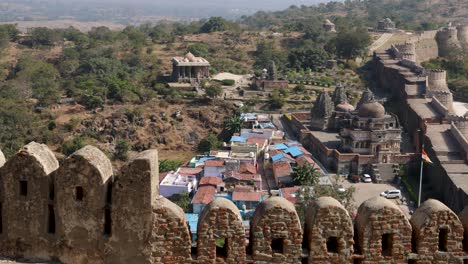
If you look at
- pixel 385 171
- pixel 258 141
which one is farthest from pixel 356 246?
pixel 258 141

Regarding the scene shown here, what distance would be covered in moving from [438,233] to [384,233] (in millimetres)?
605

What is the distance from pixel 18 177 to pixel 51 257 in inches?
38.5

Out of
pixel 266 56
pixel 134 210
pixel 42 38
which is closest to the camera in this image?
pixel 134 210

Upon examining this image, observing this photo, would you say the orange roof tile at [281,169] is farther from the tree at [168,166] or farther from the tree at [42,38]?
the tree at [42,38]

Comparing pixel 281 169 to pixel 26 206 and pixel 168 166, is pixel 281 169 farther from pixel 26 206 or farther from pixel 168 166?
pixel 26 206

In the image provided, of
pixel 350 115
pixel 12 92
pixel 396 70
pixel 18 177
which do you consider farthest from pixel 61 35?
→ pixel 18 177

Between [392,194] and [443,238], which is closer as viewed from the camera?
[443,238]

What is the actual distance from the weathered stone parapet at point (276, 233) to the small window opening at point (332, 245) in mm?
366

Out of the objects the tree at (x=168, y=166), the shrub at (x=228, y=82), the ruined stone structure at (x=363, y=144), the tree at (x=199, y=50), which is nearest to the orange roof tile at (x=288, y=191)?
the ruined stone structure at (x=363, y=144)

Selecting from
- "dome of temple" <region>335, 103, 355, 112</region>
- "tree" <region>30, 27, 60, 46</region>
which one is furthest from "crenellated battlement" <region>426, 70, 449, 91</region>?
"tree" <region>30, 27, 60, 46</region>

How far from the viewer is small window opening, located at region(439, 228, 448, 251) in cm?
654

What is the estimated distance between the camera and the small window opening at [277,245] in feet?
21.4

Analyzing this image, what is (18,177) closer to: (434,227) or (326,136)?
(434,227)

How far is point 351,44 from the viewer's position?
6888cm
